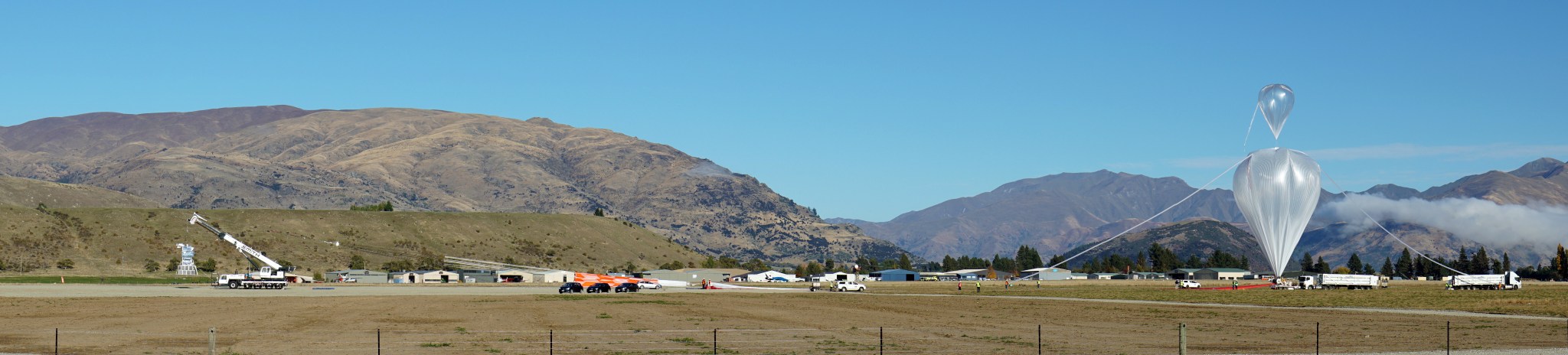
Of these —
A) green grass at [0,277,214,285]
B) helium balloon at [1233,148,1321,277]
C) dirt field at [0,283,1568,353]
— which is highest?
helium balloon at [1233,148,1321,277]

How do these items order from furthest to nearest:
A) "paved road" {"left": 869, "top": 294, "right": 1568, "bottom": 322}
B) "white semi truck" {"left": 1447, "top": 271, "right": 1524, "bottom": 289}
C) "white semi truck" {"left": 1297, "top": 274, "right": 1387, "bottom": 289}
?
1. "white semi truck" {"left": 1447, "top": 271, "right": 1524, "bottom": 289}
2. "white semi truck" {"left": 1297, "top": 274, "right": 1387, "bottom": 289}
3. "paved road" {"left": 869, "top": 294, "right": 1568, "bottom": 322}

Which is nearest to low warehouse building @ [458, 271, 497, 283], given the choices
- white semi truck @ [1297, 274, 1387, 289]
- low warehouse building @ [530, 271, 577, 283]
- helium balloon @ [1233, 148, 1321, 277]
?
low warehouse building @ [530, 271, 577, 283]

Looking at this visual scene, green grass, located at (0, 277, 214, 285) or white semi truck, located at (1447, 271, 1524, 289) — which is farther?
green grass, located at (0, 277, 214, 285)

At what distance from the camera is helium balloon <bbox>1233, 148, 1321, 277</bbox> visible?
132 meters

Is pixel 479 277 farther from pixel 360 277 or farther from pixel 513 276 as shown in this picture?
pixel 360 277

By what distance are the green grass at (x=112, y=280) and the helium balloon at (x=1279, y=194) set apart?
371ft

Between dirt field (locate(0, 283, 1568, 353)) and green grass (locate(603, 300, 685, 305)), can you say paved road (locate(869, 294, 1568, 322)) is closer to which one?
dirt field (locate(0, 283, 1568, 353))

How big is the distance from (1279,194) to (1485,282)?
78.4ft

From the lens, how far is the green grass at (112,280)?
137500mm

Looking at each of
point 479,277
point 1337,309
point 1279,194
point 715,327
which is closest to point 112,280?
point 479,277

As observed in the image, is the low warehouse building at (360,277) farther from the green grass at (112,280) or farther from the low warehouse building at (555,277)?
the low warehouse building at (555,277)

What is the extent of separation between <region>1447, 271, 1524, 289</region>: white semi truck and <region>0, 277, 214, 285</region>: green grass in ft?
440

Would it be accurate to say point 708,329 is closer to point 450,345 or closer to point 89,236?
point 450,345

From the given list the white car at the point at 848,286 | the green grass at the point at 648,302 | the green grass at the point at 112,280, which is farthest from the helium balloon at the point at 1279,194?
the green grass at the point at 112,280
